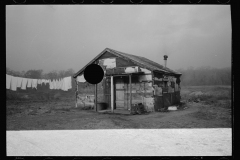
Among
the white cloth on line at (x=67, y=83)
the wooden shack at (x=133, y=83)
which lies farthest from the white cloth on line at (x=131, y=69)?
the white cloth on line at (x=67, y=83)

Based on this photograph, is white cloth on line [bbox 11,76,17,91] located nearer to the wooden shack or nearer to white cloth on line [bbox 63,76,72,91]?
white cloth on line [bbox 63,76,72,91]

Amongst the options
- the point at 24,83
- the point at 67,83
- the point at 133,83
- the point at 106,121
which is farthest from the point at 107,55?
the point at 24,83

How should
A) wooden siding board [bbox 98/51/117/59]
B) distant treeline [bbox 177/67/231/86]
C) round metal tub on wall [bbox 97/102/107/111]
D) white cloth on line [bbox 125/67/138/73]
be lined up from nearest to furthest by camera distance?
distant treeline [bbox 177/67/231/86] → white cloth on line [bbox 125/67/138/73] → round metal tub on wall [bbox 97/102/107/111] → wooden siding board [bbox 98/51/117/59]

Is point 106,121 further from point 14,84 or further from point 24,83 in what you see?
point 14,84

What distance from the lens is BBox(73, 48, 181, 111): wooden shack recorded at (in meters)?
10.5

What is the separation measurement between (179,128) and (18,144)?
6199mm

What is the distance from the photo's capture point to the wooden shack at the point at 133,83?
34.4ft

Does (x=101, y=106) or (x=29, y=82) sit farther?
(x=101, y=106)

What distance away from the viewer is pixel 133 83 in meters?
11.1

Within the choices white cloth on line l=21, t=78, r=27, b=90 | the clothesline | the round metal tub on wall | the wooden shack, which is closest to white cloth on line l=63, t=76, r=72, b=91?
the clothesline

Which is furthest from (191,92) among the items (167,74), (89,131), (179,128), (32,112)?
(32,112)

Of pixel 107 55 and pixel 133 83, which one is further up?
pixel 107 55

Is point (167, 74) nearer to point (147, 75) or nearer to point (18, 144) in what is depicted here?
point (147, 75)
